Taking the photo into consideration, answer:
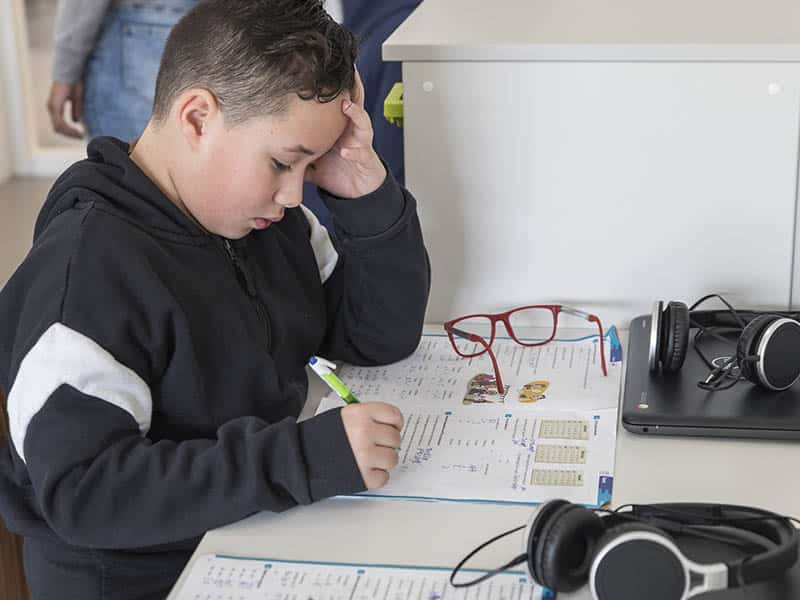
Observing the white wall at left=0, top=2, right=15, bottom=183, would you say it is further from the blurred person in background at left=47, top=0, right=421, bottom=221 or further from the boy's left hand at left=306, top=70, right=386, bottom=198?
the boy's left hand at left=306, top=70, right=386, bottom=198

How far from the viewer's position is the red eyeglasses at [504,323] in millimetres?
1341

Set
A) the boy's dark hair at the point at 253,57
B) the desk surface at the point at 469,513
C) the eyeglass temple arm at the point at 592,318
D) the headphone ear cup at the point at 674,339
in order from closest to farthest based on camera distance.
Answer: the desk surface at the point at 469,513, the boy's dark hair at the point at 253,57, the headphone ear cup at the point at 674,339, the eyeglass temple arm at the point at 592,318

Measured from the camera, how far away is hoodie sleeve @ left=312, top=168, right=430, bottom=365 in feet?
4.36

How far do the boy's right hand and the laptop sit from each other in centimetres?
25

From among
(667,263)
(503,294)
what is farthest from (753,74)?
(503,294)

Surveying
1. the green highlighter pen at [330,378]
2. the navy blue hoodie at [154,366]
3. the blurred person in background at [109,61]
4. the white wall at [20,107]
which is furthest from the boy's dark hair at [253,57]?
the white wall at [20,107]

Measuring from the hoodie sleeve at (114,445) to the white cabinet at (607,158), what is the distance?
487mm

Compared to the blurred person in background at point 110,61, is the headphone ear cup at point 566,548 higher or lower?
higher

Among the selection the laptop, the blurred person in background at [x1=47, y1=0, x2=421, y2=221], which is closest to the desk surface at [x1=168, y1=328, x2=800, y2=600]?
the laptop

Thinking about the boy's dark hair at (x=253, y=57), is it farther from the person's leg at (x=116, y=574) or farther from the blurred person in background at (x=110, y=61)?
the blurred person in background at (x=110, y=61)

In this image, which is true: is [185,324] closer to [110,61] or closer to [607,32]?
[607,32]

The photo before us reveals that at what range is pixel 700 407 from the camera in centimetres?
115

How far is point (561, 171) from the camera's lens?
1.40m

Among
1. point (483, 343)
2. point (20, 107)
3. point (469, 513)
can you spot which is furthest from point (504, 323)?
point (20, 107)
